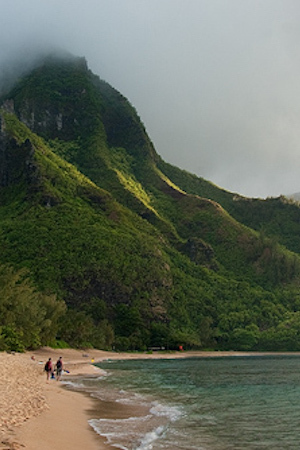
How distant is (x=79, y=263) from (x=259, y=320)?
72.2 meters

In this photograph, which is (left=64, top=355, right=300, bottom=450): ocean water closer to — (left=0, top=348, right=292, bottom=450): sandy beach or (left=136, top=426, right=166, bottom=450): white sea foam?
(left=136, top=426, right=166, bottom=450): white sea foam

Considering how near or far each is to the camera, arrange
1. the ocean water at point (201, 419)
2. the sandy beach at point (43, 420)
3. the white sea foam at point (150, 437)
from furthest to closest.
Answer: the ocean water at point (201, 419) → the white sea foam at point (150, 437) → the sandy beach at point (43, 420)

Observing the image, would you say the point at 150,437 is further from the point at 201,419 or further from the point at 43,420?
the point at 201,419

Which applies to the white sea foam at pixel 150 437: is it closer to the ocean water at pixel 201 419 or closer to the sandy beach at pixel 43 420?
the ocean water at pixel 201 419

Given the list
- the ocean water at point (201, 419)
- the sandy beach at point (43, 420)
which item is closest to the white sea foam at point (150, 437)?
the ocean water at point (201, 419)

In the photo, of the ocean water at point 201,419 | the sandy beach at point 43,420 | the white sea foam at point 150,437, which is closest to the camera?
the sandy beach at point 43,420

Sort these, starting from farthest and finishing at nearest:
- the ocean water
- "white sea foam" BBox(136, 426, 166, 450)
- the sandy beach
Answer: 1. the ocean water
2. "white sea foam" BBox(136, 426, 166, 450)
3. the sandy beach

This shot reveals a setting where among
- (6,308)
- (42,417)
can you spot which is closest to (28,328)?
(6,308)

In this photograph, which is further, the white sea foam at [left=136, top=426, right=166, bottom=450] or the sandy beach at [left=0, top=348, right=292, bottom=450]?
the white sea foam at [left=136, top=426, right=166, bottom=450]

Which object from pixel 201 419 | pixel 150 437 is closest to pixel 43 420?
pixel 150 437

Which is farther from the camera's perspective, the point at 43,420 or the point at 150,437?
the point at 43,420

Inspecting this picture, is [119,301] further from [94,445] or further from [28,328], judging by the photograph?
[94,445]

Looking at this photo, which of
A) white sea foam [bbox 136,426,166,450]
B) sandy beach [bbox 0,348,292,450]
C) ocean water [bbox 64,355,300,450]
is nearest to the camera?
sandy beach [bbox 0,348,292,450]

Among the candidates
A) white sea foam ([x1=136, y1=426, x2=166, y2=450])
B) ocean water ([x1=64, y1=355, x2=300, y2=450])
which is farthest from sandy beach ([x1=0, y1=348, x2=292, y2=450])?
white sea foam ([x1=136, y1=426, x2=166, y2=450])
